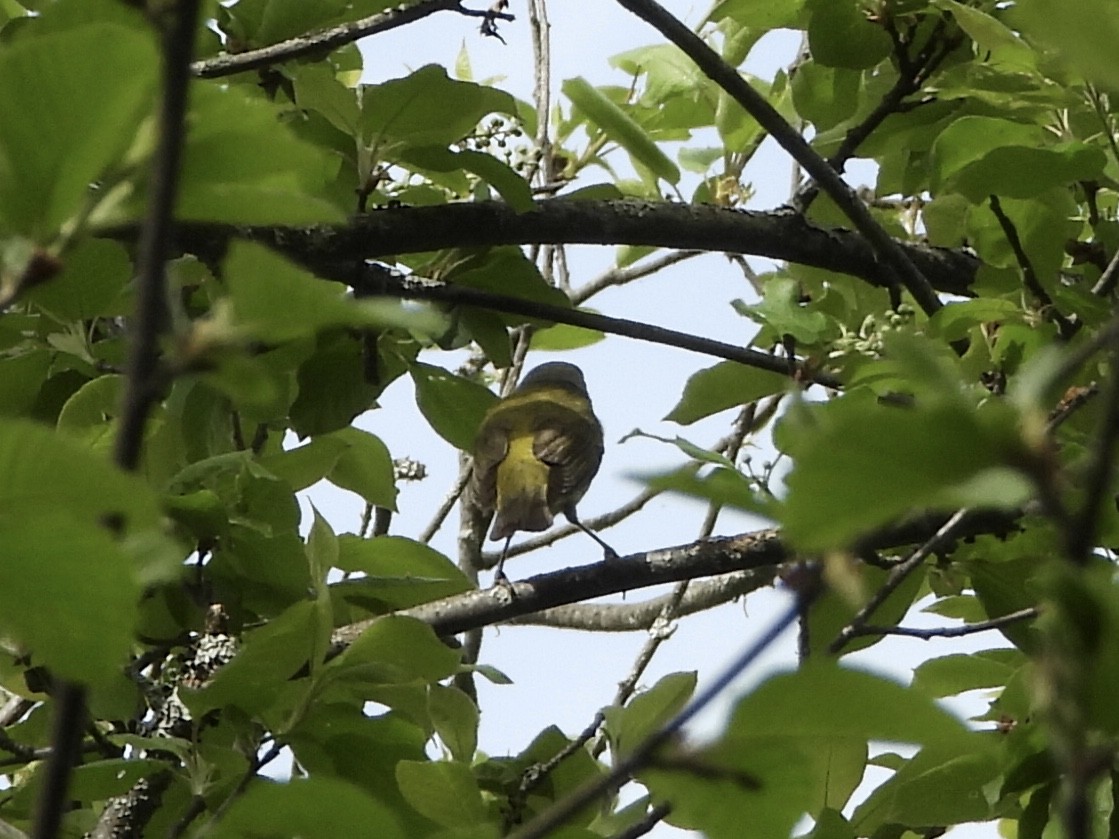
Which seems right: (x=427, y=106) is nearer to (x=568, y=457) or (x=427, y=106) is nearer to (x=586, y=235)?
(x=586, y=235)

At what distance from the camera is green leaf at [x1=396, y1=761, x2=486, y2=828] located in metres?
1.14

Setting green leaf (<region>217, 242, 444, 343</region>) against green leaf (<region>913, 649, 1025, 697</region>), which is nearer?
green leaf (<region>217, 242, 444, 343</region>)

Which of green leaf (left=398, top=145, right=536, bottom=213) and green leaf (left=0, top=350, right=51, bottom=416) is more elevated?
green leaf (left=398, top=145, right=536, bottom=213)

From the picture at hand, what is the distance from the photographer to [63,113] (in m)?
0.48

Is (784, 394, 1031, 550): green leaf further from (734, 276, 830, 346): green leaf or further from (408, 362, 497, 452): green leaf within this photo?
(408, 362, 497, 452): green leaf

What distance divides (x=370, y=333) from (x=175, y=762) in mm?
561

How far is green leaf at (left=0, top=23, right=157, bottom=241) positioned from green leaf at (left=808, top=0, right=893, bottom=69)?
1171 mm

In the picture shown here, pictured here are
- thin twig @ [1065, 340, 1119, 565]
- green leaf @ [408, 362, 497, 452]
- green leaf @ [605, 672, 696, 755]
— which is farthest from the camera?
green leaf @ [408, 362, 497, 452]

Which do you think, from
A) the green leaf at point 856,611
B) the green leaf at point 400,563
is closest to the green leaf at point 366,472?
the green leaf at point 400,563

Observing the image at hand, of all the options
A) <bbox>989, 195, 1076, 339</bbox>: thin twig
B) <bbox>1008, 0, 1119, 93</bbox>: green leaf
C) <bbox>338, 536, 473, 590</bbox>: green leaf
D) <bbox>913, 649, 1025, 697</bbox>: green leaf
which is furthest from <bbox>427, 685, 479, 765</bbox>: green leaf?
<bbox>1008, 0, 1119, 93</bbox>: green leaf

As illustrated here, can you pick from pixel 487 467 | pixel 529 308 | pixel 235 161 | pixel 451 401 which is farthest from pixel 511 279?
pixel 487 467

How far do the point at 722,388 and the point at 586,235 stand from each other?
0.28 meters

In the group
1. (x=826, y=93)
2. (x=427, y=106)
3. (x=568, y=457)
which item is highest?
(x=568, y=457)

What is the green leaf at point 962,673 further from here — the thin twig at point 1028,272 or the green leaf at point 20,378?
the green leaf at point 20,378
